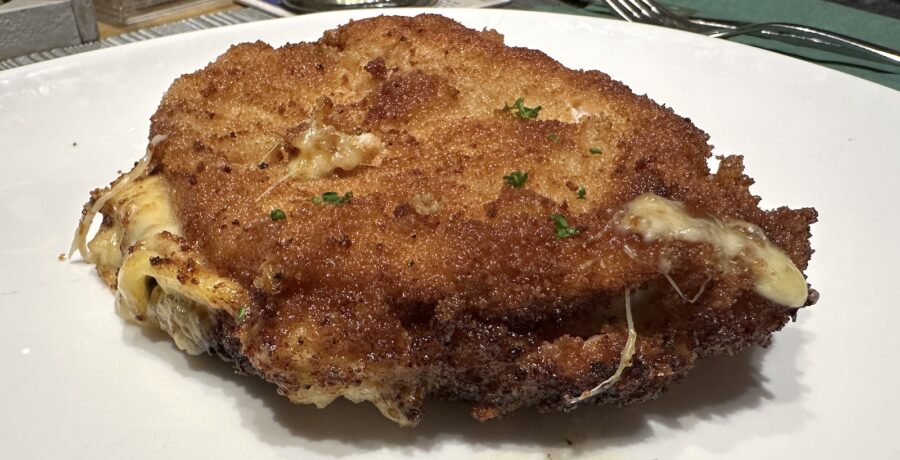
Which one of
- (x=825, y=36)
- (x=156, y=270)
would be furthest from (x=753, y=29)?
(x=156, y=270)

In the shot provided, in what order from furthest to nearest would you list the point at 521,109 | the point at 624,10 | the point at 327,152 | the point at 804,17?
the point at 804,17 → the point at 624,10 → the point at 521,109 → the point at 327,152

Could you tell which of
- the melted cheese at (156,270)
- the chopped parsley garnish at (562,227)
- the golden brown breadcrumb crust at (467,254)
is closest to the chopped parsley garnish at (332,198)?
the golden brown breadcrumb crust at (467,254)

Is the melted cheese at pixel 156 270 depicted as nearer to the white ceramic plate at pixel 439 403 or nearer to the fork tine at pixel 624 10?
the white ceramic plate at pixel 439 403

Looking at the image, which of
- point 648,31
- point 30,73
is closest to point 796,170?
point 648,31

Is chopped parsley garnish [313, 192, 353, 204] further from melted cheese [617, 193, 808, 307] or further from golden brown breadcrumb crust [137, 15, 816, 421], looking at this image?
melted cheese [617, 193, 808, 307]

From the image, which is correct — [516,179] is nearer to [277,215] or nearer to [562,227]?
[562,227]

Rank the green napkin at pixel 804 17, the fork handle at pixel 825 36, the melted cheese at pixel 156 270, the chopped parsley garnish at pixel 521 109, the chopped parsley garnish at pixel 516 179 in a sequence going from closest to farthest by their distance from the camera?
→ the melted cheese at pixel 156 270 < the chopped parsley garnish at pixel 516 179 < the chopped parsley garnish at pixel 521 109 < the fork handle at pixel 825 36 < the green napkin at pixel 804 17
